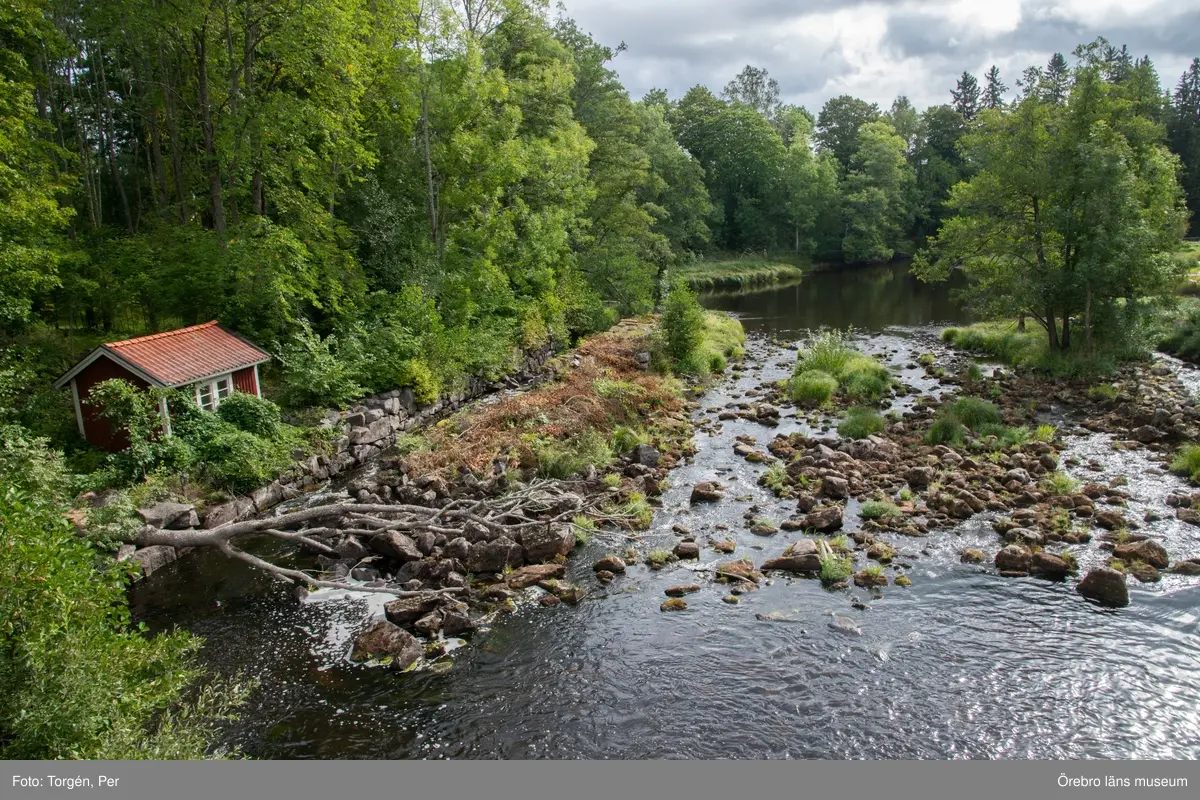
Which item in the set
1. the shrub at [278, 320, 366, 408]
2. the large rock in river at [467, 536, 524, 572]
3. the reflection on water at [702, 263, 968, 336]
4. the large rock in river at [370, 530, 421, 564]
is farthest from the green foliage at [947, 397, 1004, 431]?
the shrub at [278, 320, 366, 408]

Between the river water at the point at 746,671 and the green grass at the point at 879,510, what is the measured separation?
111cm

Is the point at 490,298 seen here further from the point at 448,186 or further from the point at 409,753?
the point at 409,753

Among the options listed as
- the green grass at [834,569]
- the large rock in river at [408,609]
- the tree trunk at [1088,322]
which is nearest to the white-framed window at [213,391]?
the large rock in river at [408,609]

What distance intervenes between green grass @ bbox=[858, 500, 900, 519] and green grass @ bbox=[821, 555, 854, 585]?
8.65 ft

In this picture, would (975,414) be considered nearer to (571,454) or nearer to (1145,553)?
(1145,553)

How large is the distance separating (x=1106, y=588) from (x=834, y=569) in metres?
4.82

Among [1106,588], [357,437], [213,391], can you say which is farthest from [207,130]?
[1106,588]

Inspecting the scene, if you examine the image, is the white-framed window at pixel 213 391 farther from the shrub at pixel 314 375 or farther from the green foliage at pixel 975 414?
the green foliage at pixel 975 414

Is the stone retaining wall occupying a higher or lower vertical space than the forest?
lower

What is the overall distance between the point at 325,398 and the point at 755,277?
186 ft

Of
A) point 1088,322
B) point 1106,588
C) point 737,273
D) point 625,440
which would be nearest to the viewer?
point 1106,588

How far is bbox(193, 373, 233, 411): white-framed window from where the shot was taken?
21.2 meters

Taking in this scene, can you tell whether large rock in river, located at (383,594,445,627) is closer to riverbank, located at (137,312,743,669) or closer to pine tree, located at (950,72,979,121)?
riverbank, located at (137,312,743,669)

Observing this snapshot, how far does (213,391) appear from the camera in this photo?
21672mm
